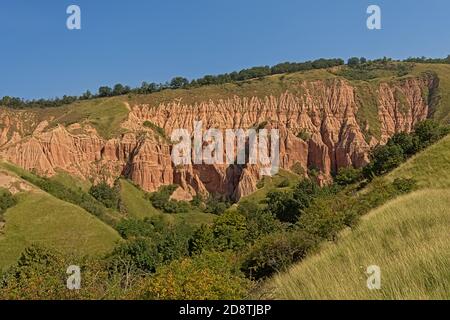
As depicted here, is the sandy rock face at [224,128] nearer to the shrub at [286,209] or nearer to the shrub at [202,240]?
the shrub at [286,209]

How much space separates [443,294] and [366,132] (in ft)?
377

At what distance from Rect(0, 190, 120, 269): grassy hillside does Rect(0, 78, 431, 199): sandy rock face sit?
35.6m

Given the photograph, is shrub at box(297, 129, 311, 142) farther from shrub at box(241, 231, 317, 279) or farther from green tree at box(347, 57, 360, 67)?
shrub at box(241, 231, 317, 279)

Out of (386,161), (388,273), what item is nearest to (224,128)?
(386,161)

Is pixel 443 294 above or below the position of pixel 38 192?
above

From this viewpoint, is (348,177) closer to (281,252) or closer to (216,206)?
(216,206)

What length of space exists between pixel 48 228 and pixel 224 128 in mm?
69574

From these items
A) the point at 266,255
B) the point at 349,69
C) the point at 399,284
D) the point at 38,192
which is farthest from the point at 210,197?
the point at 399,284

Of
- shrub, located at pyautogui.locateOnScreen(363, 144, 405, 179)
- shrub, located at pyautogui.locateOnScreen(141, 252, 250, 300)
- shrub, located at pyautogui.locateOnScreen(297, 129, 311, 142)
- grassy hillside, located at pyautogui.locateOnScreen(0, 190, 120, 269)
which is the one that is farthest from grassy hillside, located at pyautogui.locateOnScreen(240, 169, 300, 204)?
shrub, located at pyautogui.locateOnScreen(141, 252, 250, 300)

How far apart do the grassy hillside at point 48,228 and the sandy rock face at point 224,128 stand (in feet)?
117

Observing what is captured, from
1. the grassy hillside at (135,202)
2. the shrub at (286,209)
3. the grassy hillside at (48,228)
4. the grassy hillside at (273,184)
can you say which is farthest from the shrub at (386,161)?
the grassy hillside at (135,202)

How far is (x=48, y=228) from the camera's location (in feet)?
192

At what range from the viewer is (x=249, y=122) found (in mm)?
122250
